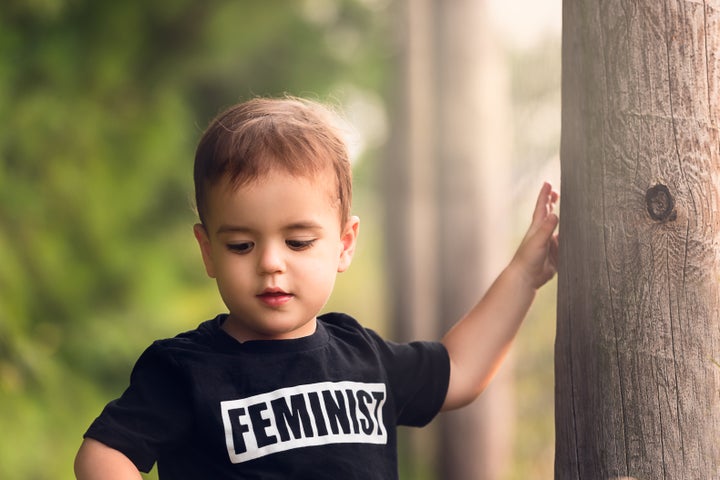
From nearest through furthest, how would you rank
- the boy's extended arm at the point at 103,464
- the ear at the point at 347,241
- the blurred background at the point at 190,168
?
the boy's extended arm at the point at 103,464, the ear at the point at 347,241, the blurred background at the point at 190,168

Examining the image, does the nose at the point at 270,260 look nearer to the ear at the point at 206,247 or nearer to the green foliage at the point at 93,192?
the ear at the point at 206,247

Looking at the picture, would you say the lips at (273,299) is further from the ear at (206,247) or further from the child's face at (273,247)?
the ear at (206,247)

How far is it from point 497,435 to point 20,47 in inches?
147

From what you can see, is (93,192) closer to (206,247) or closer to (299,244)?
(206,247)

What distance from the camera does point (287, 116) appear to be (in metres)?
2.15

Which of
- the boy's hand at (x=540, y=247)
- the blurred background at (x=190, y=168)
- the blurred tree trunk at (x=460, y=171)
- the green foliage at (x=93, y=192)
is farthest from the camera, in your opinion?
the blurred tree trunk at (x=460, y=171)

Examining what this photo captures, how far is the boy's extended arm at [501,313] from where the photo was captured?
236 centimetres

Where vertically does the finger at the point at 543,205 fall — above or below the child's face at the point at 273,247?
above

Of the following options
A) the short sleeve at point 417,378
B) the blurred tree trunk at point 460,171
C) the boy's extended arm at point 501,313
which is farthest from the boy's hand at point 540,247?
the blurred tree trunk at point 460,171

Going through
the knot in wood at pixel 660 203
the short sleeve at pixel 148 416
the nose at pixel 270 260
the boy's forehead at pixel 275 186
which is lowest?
the short sleeve at pixel 148 416

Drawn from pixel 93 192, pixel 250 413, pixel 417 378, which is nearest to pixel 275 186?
pixel 250 413

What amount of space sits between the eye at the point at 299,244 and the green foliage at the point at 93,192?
8.25 feet

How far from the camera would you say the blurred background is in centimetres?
469

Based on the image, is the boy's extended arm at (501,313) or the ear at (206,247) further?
the boy's extended arm at (501,313)
